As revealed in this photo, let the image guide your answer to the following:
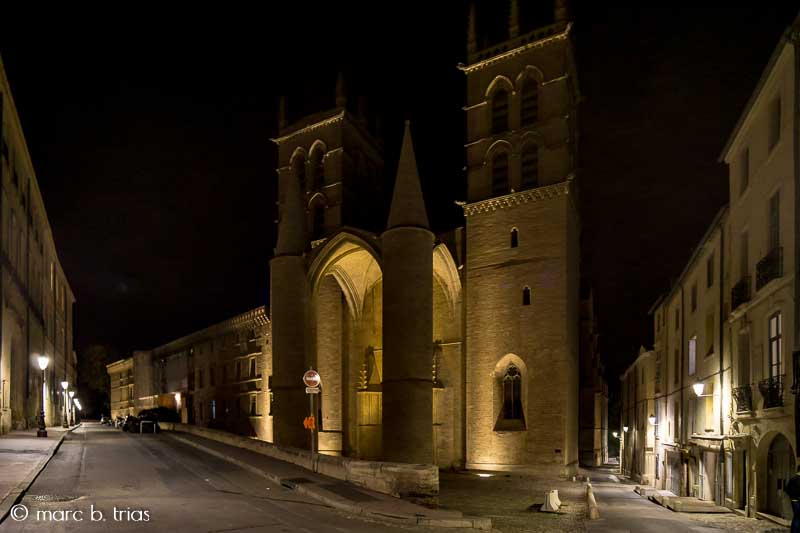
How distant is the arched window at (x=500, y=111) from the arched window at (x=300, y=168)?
39.6 feet

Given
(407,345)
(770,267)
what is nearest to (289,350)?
(407,345)

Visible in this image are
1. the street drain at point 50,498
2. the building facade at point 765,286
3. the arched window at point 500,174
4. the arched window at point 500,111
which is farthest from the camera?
the arched window at point 500,111

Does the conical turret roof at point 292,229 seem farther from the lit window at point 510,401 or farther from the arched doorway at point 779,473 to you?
the arched doorway at point 779,473

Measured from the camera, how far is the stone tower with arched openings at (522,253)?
29.0m

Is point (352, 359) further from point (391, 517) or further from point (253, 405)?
point (391, 517)

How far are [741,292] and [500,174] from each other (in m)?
16.2

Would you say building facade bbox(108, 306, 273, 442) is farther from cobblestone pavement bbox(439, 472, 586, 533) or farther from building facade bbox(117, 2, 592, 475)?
cobblestone pavement bbox(439, 472, 586, 533)

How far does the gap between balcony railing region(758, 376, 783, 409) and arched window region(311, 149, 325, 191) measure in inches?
1081

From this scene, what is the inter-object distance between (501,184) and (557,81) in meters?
5.10

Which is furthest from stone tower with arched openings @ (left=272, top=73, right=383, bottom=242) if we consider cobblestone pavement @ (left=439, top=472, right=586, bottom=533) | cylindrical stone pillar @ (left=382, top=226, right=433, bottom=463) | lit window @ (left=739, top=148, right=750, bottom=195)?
lit window @ (left=739, top=148, right=750, bottom=195)

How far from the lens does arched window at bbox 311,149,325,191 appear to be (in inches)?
1533

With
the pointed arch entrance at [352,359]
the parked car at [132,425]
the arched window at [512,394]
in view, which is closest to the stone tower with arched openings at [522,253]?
the arched window at [512,394]

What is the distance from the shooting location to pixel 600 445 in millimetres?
53844

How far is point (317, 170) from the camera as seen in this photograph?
129 feet
